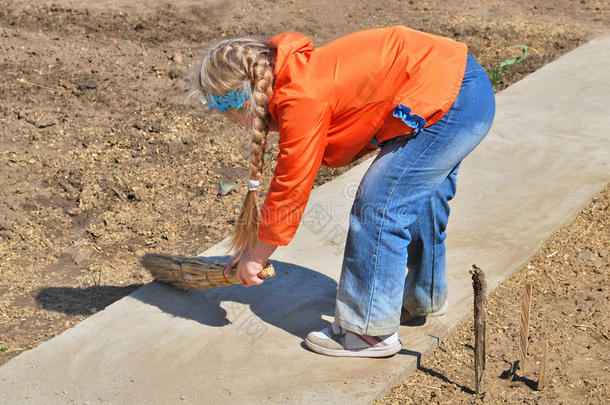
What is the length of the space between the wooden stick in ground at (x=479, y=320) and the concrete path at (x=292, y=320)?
1.10ft

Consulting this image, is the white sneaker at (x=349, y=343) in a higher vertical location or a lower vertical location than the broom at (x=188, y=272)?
lower

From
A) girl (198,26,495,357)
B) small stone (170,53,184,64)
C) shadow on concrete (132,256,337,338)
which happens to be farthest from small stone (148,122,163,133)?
girl (198,26,495,357)

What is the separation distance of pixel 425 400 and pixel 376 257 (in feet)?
2.14

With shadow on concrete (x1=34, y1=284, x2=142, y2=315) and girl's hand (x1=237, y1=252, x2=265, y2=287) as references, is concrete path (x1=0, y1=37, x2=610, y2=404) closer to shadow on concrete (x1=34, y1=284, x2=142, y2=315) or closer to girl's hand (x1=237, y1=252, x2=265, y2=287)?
shadow on concrete (x1=34, y1=284, x2=142, y2=315)

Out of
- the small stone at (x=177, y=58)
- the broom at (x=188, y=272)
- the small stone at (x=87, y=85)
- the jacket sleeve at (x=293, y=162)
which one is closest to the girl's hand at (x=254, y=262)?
the jacket sleeve at (x=293, y=162)

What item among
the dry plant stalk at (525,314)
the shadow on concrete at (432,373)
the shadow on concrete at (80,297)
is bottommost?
the shadow on concrete at (432,373)

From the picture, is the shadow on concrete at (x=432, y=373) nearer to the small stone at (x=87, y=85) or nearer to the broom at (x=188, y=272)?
the broom at (x=188, y=272)

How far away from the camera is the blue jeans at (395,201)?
10.1ft

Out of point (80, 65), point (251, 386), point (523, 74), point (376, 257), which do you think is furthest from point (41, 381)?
point (523, 74)

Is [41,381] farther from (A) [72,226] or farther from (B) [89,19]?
(B) [89,19]

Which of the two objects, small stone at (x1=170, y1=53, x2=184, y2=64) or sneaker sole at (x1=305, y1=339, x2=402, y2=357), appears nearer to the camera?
sneaker sole at (x1=305, y1=339, x2=402, y2=357)

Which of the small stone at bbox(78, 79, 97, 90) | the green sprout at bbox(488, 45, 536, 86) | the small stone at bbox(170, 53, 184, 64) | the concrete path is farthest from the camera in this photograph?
the small stone at bbox(170, 53, 184, 64)

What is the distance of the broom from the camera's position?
11.9ft

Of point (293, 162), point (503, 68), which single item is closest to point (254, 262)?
point (293, 162)
